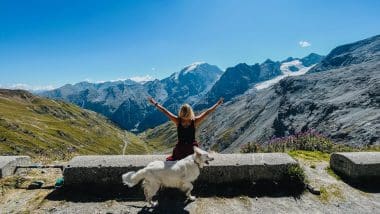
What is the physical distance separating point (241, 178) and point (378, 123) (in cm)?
8711

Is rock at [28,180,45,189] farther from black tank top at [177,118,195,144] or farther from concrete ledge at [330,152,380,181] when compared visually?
concrete ledge at [330,152,380,181]

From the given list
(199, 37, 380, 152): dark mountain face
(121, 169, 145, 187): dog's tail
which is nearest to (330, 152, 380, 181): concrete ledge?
(121, 169, 145, 187): dog's tail

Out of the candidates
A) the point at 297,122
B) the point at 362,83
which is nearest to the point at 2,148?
the point at 297,122

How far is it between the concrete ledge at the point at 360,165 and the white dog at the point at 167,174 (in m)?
6.68

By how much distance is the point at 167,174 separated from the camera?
11516 millimetres

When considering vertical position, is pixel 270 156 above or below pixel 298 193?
above

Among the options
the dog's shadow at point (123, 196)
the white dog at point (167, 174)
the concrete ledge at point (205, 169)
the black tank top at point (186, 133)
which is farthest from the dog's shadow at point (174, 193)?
the black tank top at point (186, 133)

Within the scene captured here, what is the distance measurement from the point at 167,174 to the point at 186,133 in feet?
7.01

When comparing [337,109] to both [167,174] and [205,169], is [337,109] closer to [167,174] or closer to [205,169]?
[205,169]

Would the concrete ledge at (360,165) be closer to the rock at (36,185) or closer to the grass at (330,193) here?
the grass at (330,193)

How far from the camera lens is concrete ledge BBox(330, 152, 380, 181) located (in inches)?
567

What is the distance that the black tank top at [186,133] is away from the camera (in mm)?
13164

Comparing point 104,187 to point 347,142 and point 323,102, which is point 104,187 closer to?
point 347,142

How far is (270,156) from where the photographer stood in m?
14.6
